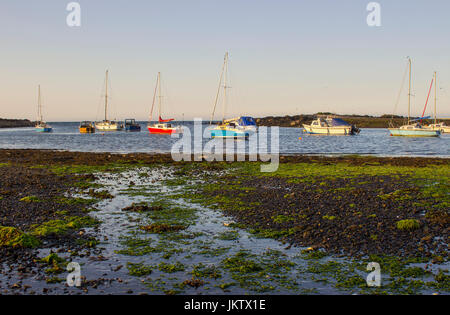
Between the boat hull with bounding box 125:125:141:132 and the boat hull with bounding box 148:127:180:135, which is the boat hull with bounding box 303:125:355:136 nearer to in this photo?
the boat hull with bounding box 148:127:180:135

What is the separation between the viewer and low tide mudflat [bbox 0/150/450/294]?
941 cm

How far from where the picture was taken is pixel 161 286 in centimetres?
920

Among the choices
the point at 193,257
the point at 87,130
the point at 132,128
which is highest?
the point at 132,128

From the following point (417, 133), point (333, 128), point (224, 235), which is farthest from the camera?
point (333, 128)

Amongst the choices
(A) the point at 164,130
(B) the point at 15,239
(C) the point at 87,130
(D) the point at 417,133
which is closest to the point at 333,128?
(D) the point at 417,133

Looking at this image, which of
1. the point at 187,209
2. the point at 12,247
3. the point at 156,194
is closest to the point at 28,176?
the point at 156,194

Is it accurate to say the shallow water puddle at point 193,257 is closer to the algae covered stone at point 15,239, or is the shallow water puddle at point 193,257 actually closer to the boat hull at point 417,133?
the algae covered stone at point 15,239

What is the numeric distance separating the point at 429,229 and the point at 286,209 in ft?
18.0

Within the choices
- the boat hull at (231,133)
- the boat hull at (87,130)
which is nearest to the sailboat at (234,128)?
the boat hull at (231,133)

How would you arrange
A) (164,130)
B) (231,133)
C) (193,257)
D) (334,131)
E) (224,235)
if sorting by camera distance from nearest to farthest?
(193,257), (224,235), (231,133), (164,130), (334,131)

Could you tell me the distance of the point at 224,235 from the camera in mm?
13406

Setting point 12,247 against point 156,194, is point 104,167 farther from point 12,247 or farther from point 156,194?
point 12,247

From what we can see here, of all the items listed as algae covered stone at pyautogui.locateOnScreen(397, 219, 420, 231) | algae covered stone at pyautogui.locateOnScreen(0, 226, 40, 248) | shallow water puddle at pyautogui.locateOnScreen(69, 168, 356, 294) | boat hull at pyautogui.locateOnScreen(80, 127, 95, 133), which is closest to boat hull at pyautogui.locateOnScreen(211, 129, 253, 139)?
boat hull at pyautogui.locateOnScreen(80, 127, 95, 133)

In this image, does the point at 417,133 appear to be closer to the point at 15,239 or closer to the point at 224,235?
the point at 224,235
